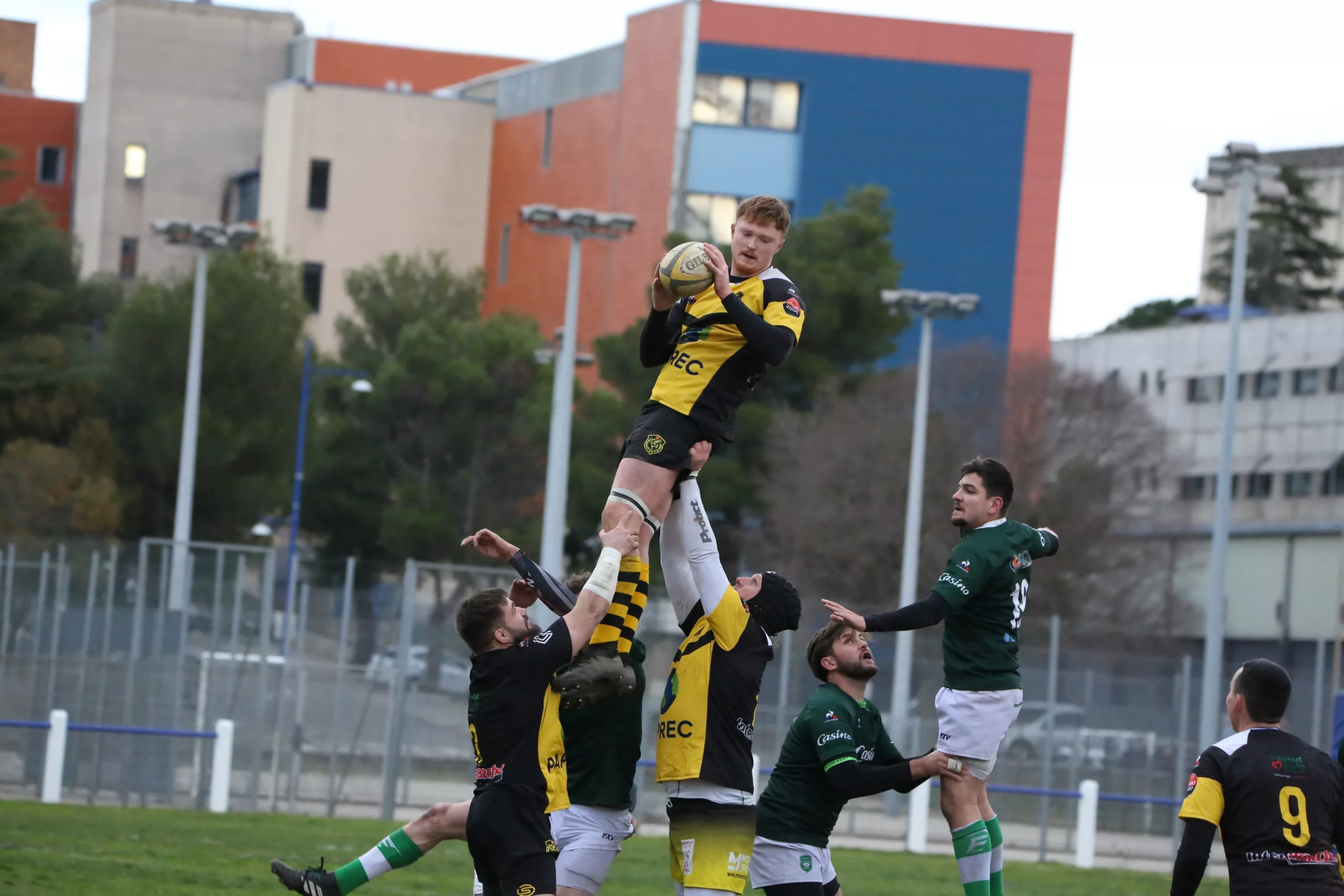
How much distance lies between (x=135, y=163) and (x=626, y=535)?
72.3m

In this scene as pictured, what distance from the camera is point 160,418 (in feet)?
173

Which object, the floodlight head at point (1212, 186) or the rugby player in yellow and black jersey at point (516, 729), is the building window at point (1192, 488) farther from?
the rugby player in yellow and black jersey at point (516, 729)

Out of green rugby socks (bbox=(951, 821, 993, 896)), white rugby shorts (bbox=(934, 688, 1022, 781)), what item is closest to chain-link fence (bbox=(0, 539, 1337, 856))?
green rugby socks (bbox=(951, 821, 993, 896))

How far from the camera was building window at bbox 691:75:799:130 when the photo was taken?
6228cm

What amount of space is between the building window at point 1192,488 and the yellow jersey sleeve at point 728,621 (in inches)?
1850

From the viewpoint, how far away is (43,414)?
51.9 meters

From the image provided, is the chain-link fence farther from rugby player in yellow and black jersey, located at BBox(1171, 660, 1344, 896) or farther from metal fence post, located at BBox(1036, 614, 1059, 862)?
rugby player in yellow and black jersey, located at BBox(1171, 660, 1344, 896)

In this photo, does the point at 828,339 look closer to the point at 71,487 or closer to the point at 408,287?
the point at 71,487

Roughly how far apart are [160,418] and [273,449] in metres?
3.34

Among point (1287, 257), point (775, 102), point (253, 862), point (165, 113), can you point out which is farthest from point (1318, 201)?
point (253, 862)

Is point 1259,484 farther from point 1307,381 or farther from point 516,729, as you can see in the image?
point 516,729

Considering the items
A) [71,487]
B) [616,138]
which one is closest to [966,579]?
[71,487]

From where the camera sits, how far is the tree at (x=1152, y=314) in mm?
86875

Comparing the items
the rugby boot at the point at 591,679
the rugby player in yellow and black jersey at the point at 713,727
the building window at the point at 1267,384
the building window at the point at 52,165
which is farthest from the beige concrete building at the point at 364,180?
the rugby boot at the point at 591,679
